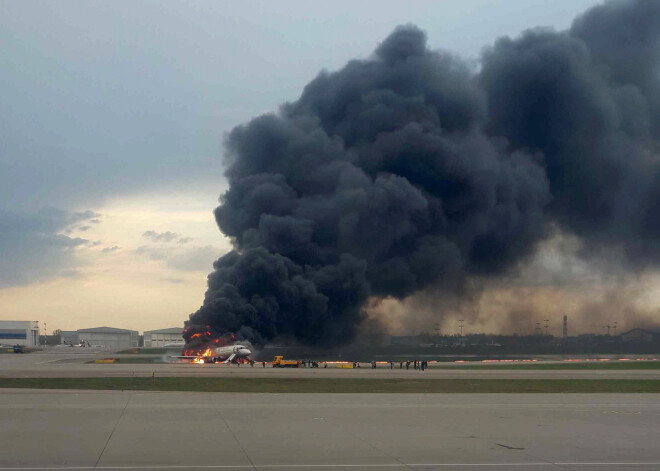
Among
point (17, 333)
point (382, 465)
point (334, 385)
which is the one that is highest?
point (382, 465)

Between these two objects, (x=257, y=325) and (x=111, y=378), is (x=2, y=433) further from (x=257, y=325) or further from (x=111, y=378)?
(x=257, y=325)

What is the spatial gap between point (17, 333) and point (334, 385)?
160 m

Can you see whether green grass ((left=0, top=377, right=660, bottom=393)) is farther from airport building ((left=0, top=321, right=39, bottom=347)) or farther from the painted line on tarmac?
airport building ((left=0, top=321, right=39, bottom=347))

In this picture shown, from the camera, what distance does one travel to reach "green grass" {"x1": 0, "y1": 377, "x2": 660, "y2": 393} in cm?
3947

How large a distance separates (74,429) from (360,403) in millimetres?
13358

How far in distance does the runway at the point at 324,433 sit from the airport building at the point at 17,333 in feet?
528

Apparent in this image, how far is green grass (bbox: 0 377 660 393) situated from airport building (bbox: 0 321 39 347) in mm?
147074

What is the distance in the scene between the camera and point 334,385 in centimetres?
4347

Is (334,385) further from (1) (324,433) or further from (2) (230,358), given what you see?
(2) (230,358)

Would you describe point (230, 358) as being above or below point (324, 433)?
below

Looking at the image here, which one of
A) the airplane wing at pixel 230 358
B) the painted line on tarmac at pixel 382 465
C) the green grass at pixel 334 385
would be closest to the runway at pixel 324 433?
the painted line on tarmac at pixel 382 465

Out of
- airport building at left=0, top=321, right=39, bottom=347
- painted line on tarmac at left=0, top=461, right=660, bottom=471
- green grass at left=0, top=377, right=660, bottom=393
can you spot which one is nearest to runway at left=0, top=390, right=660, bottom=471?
painted line on tarmac at left=0, top=461, right=660, bottom=471

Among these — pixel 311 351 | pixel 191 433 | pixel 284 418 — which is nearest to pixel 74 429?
pixel 191 433

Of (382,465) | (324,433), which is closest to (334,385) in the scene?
(324,433)
